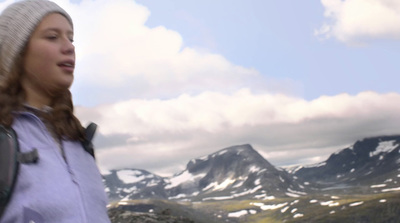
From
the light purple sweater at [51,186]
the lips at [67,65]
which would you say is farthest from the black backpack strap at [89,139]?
the lips at [67,65]

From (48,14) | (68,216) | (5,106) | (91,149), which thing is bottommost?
(68,216)

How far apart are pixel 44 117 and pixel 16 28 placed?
54cm

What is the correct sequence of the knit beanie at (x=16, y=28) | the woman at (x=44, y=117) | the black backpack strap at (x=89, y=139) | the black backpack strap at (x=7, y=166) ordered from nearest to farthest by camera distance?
the black backpack strap at (x=7, y=166) → the woman at (x=44, y=117) → the knit beanie at (x=16, y=28) → the black backpack strap at (x=89, y=139)

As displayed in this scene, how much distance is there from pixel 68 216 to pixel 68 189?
5.9 inches

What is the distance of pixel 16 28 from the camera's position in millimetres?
2781

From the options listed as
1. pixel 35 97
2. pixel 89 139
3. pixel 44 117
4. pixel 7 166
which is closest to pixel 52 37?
pixel 35 97

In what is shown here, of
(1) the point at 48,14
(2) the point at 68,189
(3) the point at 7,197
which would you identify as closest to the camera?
(3) the point at 7,197

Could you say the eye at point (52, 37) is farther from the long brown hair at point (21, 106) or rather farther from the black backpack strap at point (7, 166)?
the black backpack strap at point (7, 166)

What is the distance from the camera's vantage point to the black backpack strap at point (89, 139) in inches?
124

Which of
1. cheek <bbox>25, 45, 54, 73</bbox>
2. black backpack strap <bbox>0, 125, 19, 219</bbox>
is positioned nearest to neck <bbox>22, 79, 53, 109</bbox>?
cheek <bbox>25, 45, 54, 73</bbox>

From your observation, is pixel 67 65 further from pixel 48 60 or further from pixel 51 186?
pixel 51 186

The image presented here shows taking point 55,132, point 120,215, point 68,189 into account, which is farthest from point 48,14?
point 120,215

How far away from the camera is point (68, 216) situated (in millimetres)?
2502

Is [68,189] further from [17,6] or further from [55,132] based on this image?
[17,6]
